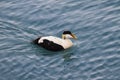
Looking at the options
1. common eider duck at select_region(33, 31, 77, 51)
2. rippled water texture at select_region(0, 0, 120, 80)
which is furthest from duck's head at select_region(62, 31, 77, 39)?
rippled water texture at select_region(0, 0, 120, 80)

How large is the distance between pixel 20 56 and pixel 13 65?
33.1 inches

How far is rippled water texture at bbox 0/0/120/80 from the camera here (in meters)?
18.4

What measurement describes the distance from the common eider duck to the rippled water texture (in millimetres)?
206

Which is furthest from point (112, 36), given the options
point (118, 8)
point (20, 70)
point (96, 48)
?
point (20, 70)

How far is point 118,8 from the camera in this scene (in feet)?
75.7

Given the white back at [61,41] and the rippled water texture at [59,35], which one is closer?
the rippled water texture at [59,35]

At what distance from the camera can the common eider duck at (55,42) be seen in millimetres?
20594

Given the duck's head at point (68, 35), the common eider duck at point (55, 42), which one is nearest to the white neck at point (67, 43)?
the common eider duck at point (55, 42)

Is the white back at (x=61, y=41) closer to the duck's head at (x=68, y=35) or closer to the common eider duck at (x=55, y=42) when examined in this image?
the common eider duck at (x=55, y=42)

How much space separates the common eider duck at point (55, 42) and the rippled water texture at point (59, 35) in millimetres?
206

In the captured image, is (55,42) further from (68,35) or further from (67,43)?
(68,35)

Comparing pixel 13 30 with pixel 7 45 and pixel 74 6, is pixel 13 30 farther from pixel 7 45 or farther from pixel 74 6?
pixel 74 6

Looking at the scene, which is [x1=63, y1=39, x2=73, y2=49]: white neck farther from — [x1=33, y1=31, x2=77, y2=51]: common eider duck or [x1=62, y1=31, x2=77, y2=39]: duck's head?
[x1=62, y1=31, x2=77, y2=39]: duck's head

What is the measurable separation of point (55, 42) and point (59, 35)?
1064mm
